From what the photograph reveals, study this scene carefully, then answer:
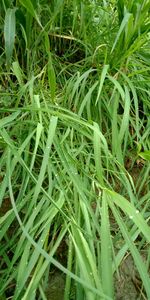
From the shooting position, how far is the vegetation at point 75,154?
64 cm

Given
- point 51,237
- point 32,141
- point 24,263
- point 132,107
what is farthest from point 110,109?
point 24,263

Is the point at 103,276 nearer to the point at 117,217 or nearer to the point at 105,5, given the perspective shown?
the point at 117,217

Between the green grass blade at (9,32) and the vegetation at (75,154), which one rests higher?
the green grass blade at (9,32)

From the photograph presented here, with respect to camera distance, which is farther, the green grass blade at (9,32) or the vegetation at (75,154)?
the green grass blade at (9,32)

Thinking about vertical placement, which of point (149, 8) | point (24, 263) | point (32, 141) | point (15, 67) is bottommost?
point (24, 263)

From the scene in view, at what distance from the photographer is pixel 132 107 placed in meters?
1.09

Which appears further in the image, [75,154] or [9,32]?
[9,32]

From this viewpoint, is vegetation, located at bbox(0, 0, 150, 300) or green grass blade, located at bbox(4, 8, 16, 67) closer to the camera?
vegetation, located at bbox(0, 0, 150, 300)

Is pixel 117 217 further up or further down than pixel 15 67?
further down

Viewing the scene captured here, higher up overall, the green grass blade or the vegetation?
the green grass blade

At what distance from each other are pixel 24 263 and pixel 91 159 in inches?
12.8

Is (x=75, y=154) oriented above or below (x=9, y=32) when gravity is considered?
below

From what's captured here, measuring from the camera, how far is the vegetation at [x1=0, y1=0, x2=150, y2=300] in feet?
2.10

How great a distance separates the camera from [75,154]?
0.84 metres
